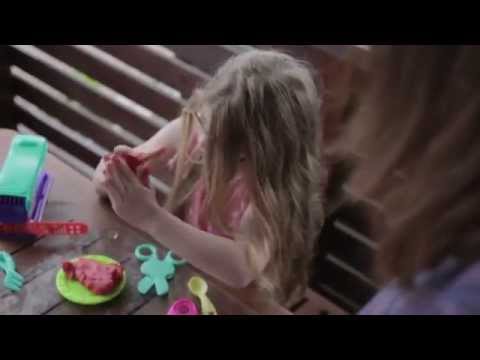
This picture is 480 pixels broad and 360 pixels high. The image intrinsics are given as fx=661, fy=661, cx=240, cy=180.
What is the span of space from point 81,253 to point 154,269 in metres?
0.11

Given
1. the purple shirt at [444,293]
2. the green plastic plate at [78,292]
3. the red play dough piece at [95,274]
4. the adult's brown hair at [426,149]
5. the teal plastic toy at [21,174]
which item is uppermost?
the adult's brown hair at [426,149]

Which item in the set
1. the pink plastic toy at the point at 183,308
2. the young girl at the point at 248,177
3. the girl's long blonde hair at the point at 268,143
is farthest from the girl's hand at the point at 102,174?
the pink plastic toy at the point at 183,308

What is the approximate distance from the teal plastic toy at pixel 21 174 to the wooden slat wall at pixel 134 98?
16.4 inches

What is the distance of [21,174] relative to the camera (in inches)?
38.4

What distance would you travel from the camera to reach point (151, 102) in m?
1.61

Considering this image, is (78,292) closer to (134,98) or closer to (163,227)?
(163,227)

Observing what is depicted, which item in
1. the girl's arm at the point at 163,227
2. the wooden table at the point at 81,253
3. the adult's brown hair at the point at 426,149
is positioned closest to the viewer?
the adult's brown hair at the point at 426,149

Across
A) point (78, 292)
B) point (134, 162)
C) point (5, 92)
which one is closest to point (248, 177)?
point (134, 162)

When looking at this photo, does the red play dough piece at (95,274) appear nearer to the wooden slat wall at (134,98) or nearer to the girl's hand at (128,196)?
the girl's hand at (128,196)

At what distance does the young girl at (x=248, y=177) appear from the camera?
936 millimetres

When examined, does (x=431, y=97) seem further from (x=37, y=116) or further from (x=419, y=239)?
(x=37, y=116)

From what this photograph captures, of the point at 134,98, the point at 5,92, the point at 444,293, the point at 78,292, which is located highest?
the point at 444,293

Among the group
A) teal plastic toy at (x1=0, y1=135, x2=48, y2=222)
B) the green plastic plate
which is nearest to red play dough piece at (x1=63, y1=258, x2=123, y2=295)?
the green plastic plate
